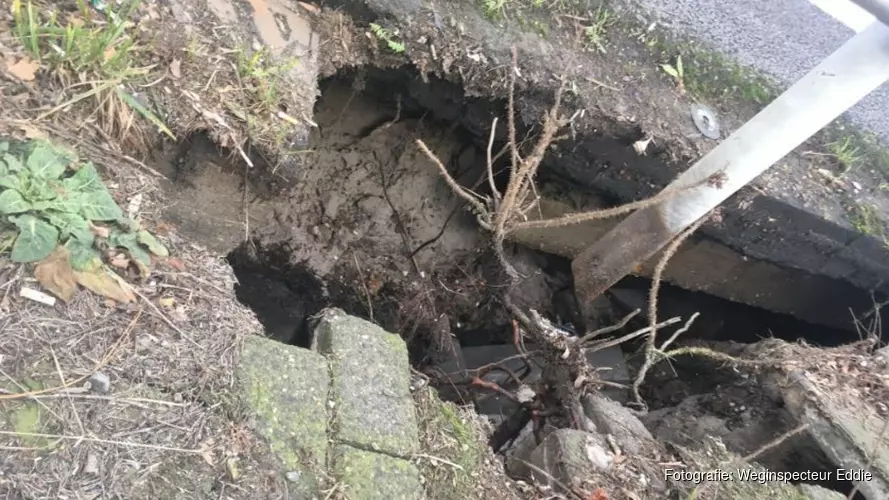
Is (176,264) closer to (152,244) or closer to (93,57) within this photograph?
(152,244)

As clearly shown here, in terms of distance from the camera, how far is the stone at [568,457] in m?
2.19

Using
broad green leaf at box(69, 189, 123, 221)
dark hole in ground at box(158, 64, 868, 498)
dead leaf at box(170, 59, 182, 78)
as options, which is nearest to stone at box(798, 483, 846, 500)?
dark hole in ground at box(158, 64, 868, 498)

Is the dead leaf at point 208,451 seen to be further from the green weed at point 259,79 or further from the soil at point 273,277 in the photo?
the green weed at point 259,79

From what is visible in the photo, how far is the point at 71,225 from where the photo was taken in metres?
1.65

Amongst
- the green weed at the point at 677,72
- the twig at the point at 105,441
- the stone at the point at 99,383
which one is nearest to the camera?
the twig at the point at 105,441

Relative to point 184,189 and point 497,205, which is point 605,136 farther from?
point 184,189

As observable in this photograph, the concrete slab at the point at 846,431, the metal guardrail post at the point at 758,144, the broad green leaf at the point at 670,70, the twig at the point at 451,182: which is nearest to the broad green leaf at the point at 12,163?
the twig at the point at 451,182

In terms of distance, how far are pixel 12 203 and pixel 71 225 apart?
5.1 inches

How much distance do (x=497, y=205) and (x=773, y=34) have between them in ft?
6.30

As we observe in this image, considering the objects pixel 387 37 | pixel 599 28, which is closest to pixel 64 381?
pixel 387 37

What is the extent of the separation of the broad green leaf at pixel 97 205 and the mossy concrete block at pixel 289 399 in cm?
47

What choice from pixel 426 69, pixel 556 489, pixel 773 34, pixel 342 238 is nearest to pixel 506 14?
pixel 426 69

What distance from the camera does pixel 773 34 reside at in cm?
347

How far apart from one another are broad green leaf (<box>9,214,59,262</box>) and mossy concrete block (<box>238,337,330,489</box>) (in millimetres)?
532
